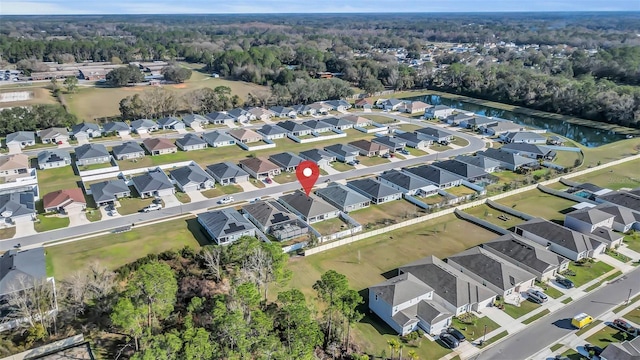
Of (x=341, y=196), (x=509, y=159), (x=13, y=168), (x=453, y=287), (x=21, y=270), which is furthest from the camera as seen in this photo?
(x=509, y=159)

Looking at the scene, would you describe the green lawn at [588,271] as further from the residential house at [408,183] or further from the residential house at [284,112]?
the residential house at [284,112]

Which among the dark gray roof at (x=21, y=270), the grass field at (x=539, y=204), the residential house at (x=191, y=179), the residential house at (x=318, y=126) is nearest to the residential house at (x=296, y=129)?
the residential house at (x=318, y=126)

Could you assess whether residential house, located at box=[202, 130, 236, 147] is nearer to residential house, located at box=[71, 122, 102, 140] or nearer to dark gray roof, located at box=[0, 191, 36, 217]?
residential house, located at box=[71, 122, 102, 140]

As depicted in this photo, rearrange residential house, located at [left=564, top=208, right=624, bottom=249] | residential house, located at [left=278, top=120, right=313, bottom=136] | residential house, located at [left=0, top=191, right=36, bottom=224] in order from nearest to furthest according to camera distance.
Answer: residential house, located at [left=564, top=208, right=624, bottom=249], residential house, located at [left=0, top=191, right=36, bottom=224], residential house, located at [left=278, top=120, right=313, bottom=136]

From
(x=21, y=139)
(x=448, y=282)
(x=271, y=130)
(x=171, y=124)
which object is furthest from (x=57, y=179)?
(x=448, y=282)

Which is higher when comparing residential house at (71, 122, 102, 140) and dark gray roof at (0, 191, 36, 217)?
residential house at (71, 122, 102, 140)

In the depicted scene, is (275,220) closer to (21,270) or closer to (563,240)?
(21,270)

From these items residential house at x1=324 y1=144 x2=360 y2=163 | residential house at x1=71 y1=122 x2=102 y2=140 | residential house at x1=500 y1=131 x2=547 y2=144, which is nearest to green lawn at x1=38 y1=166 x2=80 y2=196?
residential house at x1=71 y1=122 x2=102 y2=140
